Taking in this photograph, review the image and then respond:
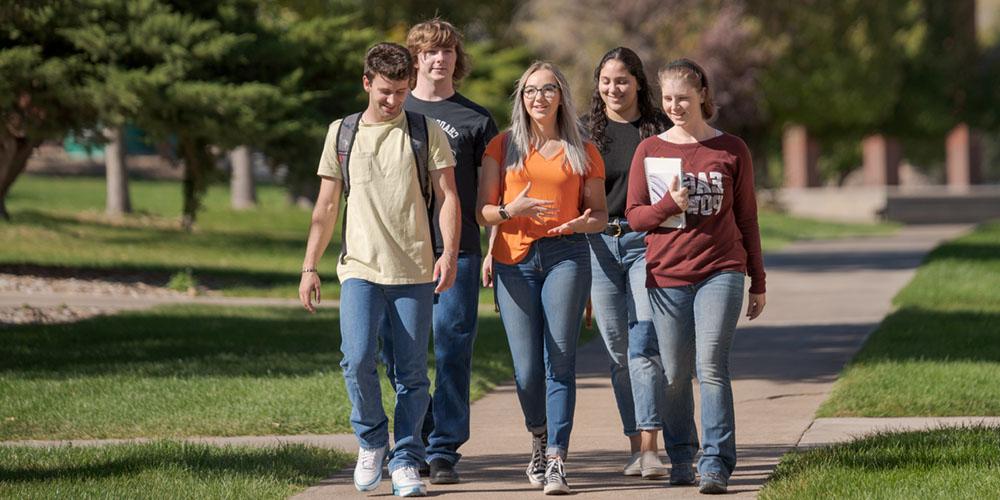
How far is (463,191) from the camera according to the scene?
24.9ft

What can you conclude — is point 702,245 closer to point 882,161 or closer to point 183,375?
point 183,375

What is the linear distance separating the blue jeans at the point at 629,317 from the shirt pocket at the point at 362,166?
113 cm

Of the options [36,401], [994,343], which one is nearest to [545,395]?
[36,401]

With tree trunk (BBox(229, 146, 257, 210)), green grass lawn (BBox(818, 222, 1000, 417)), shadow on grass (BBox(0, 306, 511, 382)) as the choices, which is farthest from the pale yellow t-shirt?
tree trunk (BBox(229, 146, 257, 210))

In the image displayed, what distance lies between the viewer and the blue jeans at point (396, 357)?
7.06m

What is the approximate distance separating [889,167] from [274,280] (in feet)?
127

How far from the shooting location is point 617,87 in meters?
7.54

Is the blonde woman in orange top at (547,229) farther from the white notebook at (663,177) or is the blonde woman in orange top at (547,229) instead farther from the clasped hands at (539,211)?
the white notebook at (663,177)

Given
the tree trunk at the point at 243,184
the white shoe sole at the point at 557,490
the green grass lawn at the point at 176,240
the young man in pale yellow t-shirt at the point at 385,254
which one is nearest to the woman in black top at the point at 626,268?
the white shoe sole at the point at 557,490

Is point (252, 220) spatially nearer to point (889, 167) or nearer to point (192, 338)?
point (192, 338)

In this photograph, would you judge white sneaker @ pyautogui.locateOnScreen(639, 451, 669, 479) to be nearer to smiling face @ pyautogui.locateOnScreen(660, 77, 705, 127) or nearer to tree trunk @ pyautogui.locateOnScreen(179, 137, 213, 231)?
smiling face @ pyautogui.locateOnScreen(660, 77, 705, 127)

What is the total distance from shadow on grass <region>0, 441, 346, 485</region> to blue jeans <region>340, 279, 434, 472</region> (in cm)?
60

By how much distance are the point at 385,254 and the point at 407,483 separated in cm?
102

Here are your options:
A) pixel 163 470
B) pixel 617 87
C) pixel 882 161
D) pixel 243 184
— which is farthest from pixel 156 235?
pixel 882 161
